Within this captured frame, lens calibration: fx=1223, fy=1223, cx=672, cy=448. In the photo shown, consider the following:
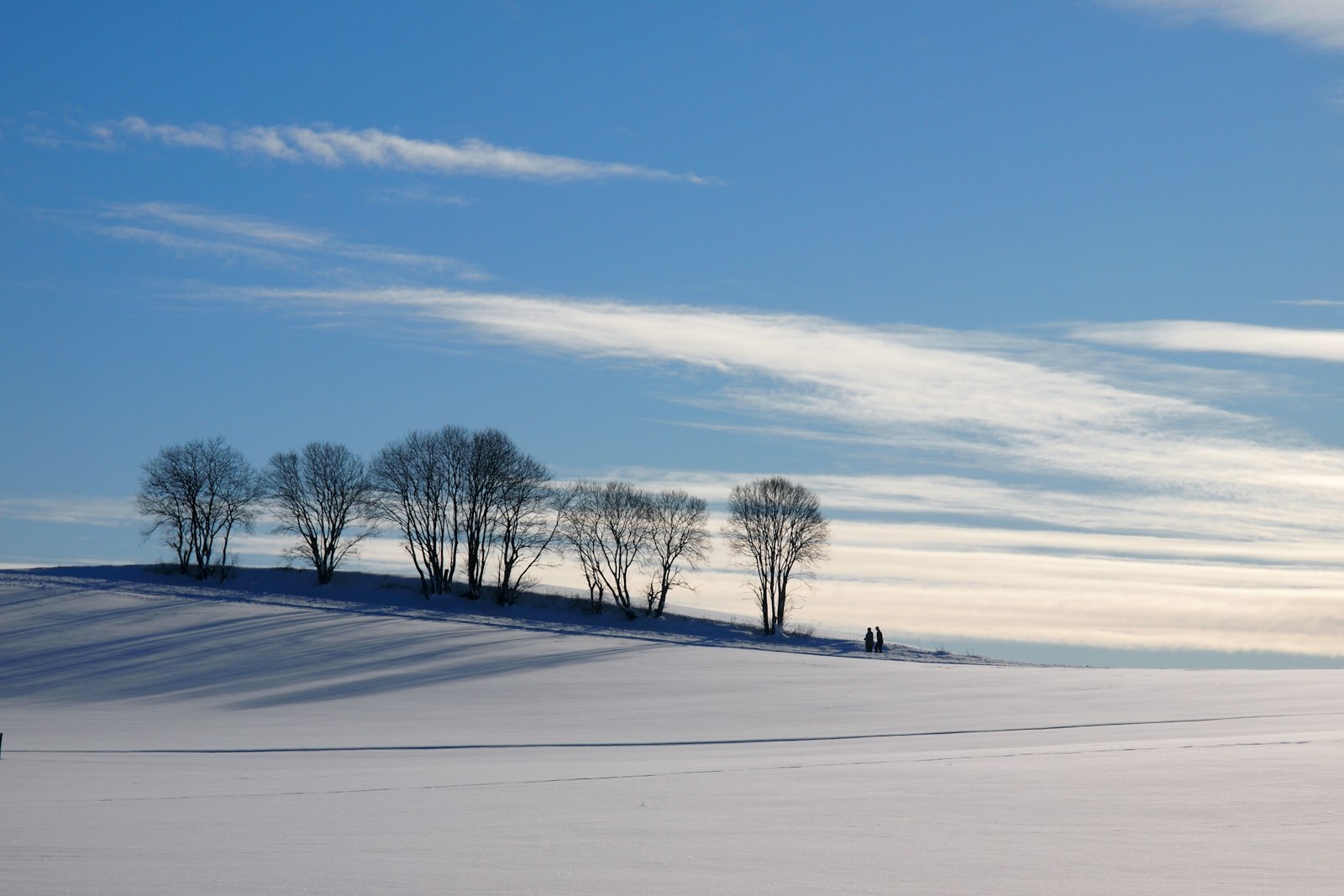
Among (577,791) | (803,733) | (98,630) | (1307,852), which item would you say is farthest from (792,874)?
(98,630)

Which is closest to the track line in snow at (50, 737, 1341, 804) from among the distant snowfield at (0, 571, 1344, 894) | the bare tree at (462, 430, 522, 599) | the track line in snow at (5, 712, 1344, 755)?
the distant snowfield at (0, 571, 1344, 894)

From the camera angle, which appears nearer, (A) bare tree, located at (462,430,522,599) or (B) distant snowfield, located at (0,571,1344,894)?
(B) distant snowfield, located at (0,571,1344,894)

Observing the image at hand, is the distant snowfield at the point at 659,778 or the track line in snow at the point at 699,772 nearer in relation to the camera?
the distant snowfield at the point at 659,778

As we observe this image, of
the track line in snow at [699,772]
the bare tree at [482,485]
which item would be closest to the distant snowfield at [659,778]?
the track line in snow at [699,772]

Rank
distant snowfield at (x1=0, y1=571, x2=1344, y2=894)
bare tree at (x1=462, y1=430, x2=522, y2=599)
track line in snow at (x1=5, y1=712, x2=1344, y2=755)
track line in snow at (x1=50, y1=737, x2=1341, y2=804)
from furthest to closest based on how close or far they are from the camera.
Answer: bare tree at (x1=462, y1=430, x2=522, y2=599), track line in snow at (x1=5, y1=712, x2=1344, y2=755), track line in snow at (x1=50, y1=737, x2=1341, y2=804), distant snowfield at (x1=0, y1=571, x2=1344, y2=894)

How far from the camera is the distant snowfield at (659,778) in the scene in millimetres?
6973

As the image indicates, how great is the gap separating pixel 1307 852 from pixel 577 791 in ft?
21.9

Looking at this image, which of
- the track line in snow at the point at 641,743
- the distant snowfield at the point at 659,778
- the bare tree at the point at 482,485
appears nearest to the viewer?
the distant snowfield at the point at 659,778

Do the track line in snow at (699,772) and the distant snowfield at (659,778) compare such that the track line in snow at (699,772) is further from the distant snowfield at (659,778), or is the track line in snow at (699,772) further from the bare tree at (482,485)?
the bare tree at (482,485)

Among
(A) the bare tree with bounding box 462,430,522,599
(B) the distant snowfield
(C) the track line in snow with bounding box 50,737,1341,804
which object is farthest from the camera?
(A) the bare tree with bounding box 462,430,522,599

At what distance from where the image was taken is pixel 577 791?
1180 centimetres

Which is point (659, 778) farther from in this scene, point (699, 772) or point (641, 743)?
point (641, 743)

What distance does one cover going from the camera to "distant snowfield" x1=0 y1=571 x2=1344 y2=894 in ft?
22.9

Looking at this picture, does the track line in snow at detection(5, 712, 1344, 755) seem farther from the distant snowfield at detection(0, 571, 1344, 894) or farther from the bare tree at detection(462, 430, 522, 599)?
the bare tree at detection(462, 430, 522, 599)
